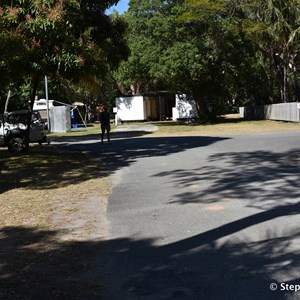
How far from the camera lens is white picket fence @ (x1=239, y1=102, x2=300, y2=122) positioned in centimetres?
3192

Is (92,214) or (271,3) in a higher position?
(271,3)

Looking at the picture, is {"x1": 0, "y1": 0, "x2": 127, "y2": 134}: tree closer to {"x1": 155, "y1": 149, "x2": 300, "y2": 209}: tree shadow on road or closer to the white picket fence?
{"x1": 155, "y1": 149, "x2": 300, "y2": 209}: tree shadow on road

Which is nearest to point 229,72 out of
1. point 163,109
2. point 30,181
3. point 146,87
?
point 163,109

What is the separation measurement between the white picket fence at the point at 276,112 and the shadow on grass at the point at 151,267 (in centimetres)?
2719

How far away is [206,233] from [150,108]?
43572mm

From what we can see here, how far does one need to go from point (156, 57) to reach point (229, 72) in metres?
7.13

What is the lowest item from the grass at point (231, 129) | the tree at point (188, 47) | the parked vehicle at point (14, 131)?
the grass at point (231, 129)

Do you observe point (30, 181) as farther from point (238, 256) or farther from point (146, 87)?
point (146, 87)

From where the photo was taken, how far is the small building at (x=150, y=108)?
149ft

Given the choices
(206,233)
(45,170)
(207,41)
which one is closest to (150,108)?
(207,41)

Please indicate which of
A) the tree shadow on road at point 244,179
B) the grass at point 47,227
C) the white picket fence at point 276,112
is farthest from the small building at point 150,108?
the grass at point 47,227

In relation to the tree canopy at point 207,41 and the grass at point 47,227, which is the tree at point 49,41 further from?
the tree canopy at point 207,41

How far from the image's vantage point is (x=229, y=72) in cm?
3797

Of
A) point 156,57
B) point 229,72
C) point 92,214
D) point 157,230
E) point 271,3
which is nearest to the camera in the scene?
point 157,230
